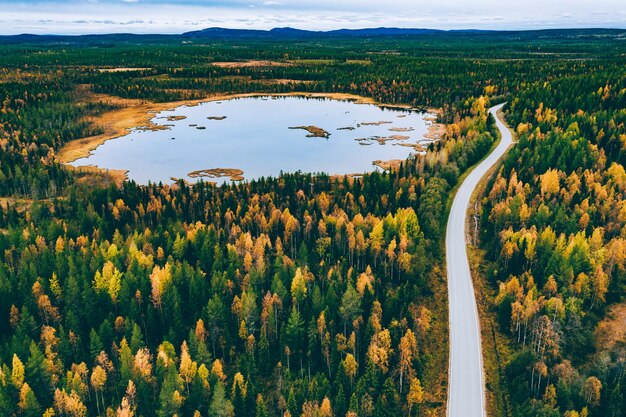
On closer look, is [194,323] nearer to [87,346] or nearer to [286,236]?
[87,346]

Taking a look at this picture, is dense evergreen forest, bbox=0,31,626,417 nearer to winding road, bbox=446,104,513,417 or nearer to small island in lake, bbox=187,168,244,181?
winding road, bbox=446,104,513,417

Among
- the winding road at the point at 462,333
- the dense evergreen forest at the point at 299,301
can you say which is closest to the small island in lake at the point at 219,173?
the dense evergreen forest at the point at 299,301

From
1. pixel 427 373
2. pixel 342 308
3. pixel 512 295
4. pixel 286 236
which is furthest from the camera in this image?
pixel 286 236

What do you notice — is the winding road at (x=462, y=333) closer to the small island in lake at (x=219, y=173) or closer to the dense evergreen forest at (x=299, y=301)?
the dense evergreen forest at (x=299, y=301)

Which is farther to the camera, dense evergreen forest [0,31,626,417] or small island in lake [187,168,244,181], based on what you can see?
small island in lake [187,168,244,181]

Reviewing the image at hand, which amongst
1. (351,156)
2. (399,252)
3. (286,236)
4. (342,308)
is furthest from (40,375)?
(351,156)

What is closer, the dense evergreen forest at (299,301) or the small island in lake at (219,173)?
the dense evergreen forest at (299,301)

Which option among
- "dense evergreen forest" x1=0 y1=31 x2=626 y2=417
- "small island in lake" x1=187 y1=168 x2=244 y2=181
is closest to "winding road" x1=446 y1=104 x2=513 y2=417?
"dense evergreen forest" x1=0 y1=31 x2=626 y2=417

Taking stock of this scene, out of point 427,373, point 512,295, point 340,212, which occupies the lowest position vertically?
point 427,373
